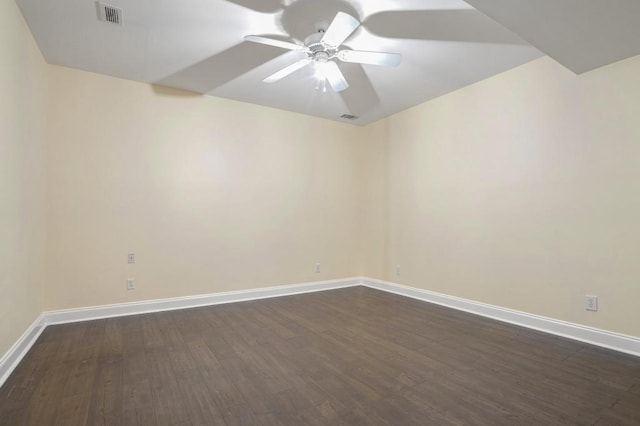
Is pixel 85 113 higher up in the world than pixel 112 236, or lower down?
higher up

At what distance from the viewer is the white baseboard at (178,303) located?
3119mm

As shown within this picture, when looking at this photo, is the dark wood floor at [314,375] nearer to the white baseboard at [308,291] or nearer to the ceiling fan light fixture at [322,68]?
the white baseboard at [308,291]

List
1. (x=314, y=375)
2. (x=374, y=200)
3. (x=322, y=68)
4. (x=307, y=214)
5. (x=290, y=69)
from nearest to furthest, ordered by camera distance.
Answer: (x=314, y=375)
(x=290, y=69)
(x=322, y=68)
(x=307, y=214)
(x=374, y=200)

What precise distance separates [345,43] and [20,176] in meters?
2.89

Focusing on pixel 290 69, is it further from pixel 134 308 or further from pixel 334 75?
pixel 134 308

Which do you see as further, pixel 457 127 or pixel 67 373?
pixel 457 127

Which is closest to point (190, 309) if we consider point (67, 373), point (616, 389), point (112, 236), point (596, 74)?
point (112, 236)

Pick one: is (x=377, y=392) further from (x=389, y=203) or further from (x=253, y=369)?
(x=389, y=203)

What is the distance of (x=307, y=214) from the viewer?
462cm

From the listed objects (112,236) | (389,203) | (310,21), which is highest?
(310,21)

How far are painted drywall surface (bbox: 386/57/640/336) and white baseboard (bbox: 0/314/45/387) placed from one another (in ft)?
13.2

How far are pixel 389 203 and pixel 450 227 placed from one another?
3.52 feet

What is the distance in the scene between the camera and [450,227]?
378 cm

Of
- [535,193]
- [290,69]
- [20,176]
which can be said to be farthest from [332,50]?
[20,176]
